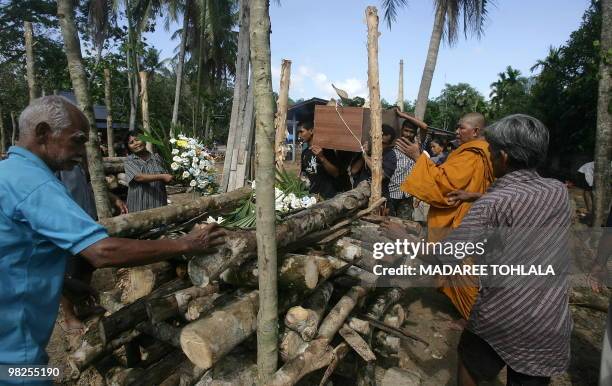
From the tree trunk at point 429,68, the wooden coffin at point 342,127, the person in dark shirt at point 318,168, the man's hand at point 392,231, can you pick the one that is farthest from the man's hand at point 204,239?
the tree trunk at point 429,68

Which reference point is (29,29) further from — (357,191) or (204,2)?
(204,2)

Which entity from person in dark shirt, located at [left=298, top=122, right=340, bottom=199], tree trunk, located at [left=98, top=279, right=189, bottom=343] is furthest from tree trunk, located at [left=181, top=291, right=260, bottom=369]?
person in dark shirt, located at [left=298, top=122, right=340, bottom=199]

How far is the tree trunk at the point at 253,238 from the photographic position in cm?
213

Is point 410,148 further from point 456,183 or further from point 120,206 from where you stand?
point 120,206

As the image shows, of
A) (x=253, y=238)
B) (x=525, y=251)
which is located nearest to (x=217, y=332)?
(x=253, y=238)

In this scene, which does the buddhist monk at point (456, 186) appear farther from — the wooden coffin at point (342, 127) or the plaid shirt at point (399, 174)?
the plaid shirt at point (399, 174)

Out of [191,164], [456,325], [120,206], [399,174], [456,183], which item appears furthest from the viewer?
[399,174]

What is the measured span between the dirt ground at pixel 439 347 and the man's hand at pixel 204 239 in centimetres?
153

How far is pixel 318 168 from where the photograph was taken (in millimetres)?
5434

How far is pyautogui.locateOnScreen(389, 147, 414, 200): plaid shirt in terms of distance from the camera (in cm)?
571

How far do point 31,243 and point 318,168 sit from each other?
417 cm

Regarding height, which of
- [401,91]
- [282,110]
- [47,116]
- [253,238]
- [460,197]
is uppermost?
[401,91]

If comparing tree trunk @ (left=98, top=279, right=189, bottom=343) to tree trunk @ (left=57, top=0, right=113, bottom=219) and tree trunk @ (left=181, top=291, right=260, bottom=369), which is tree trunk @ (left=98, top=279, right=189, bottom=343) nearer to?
tree trunk @ (left=181, top=291, right=260, bottom=369)

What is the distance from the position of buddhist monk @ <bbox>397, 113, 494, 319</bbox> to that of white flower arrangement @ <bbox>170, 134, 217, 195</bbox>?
2.68 metres
